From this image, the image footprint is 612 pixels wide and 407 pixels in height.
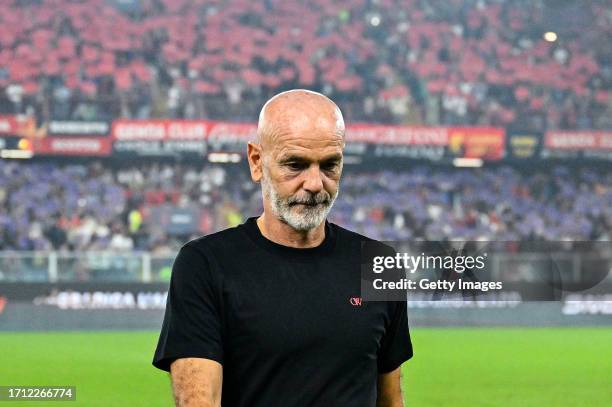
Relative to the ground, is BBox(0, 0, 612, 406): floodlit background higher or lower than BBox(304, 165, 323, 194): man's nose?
higher

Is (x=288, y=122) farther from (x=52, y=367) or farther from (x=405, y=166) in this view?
(x=405, y=166)

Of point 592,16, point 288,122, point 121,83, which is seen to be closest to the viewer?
point 288,122

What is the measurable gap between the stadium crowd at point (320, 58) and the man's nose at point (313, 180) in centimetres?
1821

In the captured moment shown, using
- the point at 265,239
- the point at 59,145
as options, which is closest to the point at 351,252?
the point at 265,239

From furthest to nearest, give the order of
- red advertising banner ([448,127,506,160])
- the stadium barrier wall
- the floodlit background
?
red advertising banner ([448,127,506,160]) < the floodlit background < the stadium barrier wall

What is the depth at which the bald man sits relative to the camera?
2.12m

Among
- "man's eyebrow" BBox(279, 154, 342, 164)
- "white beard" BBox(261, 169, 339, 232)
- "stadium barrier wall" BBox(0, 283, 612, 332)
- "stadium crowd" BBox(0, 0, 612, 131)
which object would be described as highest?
"stadium crowd" BBox(0, 0, 612, 131)

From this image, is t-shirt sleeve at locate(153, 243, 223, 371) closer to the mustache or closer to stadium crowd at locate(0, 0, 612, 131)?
the mustache

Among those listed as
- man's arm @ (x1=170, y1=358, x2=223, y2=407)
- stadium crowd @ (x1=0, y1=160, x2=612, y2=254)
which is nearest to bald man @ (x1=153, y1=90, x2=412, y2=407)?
man's arm @ (x1=170, y1=358, x2=223, y2=407)

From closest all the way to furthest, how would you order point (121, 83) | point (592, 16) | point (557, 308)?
point (557, 308) < point (121, 83) < point (592, 16)

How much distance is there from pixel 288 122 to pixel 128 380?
361 inches

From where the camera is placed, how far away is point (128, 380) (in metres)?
11.0

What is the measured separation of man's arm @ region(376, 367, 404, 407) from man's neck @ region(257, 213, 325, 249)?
1.15ft

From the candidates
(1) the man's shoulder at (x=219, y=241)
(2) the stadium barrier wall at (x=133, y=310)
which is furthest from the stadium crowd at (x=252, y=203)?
(1) the man's shoulder at (x=219, y=241)
